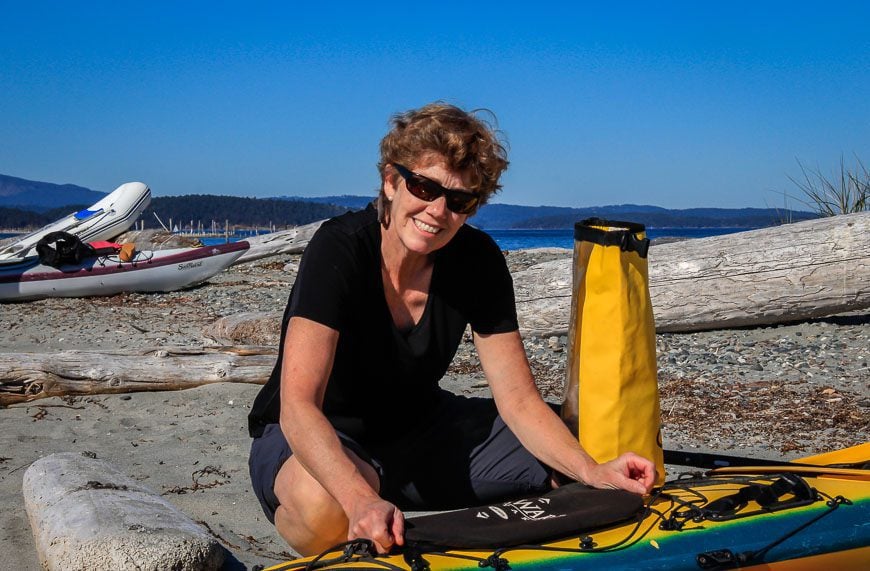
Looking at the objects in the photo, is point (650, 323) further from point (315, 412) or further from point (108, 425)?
point (108, 425)

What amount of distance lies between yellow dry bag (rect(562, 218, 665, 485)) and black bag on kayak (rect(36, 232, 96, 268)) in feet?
37.4

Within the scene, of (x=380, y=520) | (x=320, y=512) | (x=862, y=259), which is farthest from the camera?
(x=862, y=259)

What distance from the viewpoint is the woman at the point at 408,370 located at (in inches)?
107

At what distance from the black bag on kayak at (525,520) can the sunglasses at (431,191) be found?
0.96 metres

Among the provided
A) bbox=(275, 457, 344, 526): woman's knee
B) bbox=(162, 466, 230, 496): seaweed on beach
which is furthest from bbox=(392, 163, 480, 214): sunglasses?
bbox=(162, 466, 230, 496): seaweed on beach

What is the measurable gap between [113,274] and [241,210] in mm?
135783

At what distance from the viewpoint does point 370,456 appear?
3018 millimetres

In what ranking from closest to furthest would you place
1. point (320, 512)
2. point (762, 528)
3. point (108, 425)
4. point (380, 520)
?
1. point (380, 520)
2. point (762, 528)
3. point (320, 512)
4. point (108, 425)

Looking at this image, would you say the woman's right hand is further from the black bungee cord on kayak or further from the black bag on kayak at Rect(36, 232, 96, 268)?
the black bag on kayak at Rect(36, 232, 96, 268)

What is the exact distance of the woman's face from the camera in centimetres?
286

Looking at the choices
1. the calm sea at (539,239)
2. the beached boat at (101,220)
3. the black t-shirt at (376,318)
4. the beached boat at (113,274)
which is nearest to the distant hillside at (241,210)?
the calm sea at (539,239)

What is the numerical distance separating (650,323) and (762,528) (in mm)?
813

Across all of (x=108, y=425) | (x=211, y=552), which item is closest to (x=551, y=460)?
(x=211, y=552)

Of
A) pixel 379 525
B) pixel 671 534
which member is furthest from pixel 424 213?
pixel 671 534
